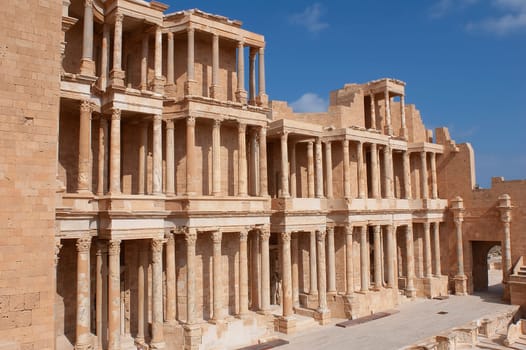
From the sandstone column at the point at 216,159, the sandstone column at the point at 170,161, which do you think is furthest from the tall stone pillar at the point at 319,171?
the sandstone column at the point at 170,161

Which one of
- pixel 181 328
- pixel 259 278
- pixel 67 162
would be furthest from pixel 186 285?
pixel 67 162

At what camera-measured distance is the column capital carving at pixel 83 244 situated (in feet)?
55.6

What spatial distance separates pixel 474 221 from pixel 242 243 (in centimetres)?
2073

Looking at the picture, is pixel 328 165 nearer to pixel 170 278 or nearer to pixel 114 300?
pixel 170 278

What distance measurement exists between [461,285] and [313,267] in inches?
540

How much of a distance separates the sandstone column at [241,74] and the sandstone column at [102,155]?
23.6 ft

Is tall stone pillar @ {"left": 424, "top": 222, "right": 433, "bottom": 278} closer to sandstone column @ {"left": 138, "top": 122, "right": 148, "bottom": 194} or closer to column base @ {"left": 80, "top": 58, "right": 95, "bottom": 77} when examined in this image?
sandstone column @ {"left": 138, "top": 122, "right": 148, "bottom": 194}

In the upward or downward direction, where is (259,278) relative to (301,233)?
downward

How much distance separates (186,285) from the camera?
67.5ft

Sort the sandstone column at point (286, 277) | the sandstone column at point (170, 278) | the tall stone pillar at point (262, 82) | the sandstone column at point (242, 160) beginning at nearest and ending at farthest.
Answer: the sandstone column at point (170, 278)
the sandstone column at point (242, 160)
the sandstone column at point (286, 277)
the tall stone pillar at point (262, 82)

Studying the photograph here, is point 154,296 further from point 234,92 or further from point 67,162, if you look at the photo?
point 234,92

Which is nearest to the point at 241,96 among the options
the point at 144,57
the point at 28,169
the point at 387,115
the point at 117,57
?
the point at 144,57

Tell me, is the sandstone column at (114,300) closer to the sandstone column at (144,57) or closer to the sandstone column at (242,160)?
the sandstone column at (242,160)

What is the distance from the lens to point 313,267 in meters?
26.5
